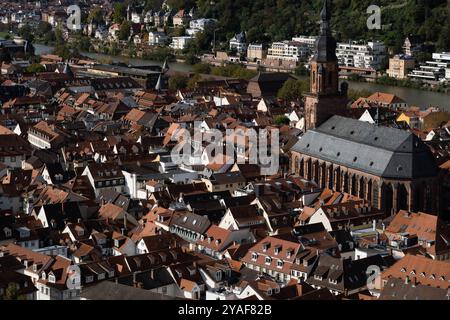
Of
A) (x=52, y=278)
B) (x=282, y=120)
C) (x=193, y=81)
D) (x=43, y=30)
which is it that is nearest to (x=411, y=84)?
(x=193, y=81)

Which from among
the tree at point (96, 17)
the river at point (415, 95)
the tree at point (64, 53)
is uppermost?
the tree at point (96, 17)

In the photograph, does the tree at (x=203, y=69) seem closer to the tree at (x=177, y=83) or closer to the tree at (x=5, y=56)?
the tree at (x=177, y=83)

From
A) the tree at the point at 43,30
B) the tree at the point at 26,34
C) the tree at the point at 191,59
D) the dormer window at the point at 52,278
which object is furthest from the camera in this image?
the tree at the point at 43,30

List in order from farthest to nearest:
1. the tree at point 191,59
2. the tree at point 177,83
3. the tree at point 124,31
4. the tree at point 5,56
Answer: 1. the tree at point 124,31
2. the tree at point 191,59
3. the tree at point 5,56
4. the tree at point 177,83

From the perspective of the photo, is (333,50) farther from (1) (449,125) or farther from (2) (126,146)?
(1) (449,125)

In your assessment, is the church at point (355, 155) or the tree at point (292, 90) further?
the tree at point (292, 90)

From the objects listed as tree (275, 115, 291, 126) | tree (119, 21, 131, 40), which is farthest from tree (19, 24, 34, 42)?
tree (275, 115, 291, 126)

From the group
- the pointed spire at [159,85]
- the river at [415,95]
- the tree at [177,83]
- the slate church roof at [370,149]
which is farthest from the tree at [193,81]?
the slate church roof at [370,149]

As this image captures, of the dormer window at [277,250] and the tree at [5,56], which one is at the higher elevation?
the tree at [5,56]
